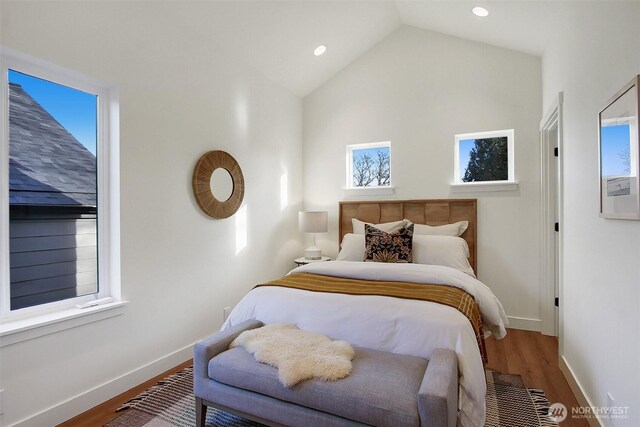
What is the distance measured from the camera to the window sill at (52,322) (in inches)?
68.7

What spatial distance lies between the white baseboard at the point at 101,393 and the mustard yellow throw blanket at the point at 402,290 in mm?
1043

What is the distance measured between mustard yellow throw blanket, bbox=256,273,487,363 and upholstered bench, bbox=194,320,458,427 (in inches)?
16.3

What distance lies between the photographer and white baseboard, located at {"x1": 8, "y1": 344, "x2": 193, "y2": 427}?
6.20 feet

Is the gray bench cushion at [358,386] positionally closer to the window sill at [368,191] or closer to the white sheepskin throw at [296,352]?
the white sheepskin throw at [296,352]

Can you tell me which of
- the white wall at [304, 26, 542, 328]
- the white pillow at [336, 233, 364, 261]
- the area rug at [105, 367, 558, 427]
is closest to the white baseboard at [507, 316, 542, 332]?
the white wall at [304, 26, 542, 328]

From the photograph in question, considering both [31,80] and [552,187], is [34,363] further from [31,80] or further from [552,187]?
[552,187]

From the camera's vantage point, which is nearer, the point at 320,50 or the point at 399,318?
the point at 399,318

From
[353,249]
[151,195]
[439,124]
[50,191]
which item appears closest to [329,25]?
[439,124]

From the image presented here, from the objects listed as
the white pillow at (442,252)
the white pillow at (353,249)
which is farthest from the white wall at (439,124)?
the white pillow at (353,249)

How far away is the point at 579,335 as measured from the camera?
7.16 feet

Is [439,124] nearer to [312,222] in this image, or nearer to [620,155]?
[312,222]

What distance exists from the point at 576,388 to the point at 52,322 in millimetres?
3222

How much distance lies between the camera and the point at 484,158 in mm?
3736

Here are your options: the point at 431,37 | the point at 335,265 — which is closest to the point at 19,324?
the point at 335,265
